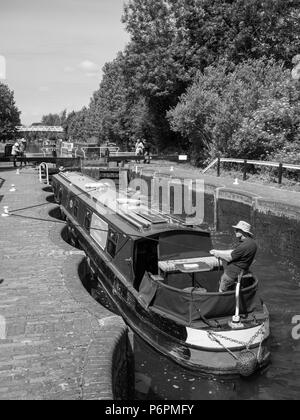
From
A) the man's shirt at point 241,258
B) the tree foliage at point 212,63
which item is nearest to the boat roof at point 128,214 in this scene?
the man's shirt at point 241,258

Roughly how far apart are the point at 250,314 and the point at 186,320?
1.03 meters

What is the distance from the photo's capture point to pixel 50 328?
20.3 ft

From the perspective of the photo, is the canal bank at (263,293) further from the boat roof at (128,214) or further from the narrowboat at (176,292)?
the boat roof at (128,214)

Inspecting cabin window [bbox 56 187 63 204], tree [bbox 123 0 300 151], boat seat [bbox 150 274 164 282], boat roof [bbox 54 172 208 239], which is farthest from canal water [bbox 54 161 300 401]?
tree [bbox 123 0 300 151]

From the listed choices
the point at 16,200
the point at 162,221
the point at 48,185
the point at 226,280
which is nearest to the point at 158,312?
the point at 226,280

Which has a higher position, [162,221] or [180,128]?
[180,128]

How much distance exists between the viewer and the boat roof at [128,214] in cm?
851

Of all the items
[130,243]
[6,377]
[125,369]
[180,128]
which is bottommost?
[125,369]

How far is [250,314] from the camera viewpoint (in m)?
7.25

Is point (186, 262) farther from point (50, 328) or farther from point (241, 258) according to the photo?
point (50, 328)

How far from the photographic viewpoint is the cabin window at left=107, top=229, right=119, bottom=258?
9.32 metres

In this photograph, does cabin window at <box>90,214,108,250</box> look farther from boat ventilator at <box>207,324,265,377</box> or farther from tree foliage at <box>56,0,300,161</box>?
tree foliage at <box>56,0,300,161</box>

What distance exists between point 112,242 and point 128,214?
0.67 meters
